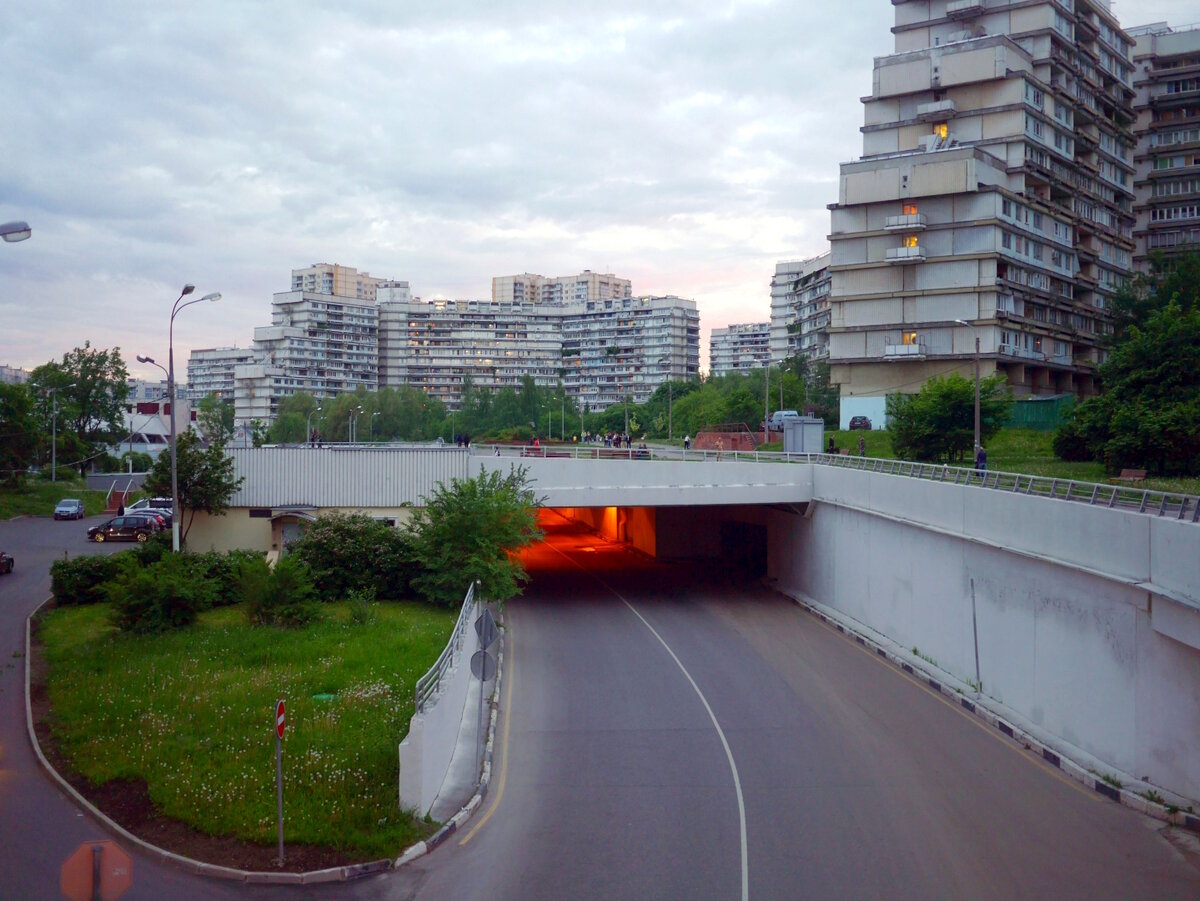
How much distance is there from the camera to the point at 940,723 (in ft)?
65.7

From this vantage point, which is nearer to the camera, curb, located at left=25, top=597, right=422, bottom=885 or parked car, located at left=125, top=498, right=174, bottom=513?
curb, located at left=25, top=597, right=422, bottom=885

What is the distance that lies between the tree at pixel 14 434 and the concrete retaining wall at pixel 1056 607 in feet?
194

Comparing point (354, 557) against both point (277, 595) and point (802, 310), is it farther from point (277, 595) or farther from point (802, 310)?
point (802, 310)

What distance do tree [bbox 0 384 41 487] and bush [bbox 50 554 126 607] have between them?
41403 mm

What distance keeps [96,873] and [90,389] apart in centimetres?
9231

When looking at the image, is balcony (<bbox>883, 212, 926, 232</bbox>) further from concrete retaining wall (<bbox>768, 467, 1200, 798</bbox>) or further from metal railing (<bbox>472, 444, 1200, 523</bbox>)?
concrete retaining wall (<bbox>768, 467, 1200, 798</bbox>)

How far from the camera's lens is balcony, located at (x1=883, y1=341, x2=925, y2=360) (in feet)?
213

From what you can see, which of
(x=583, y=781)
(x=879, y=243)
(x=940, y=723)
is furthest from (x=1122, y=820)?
(x=879, y=243)

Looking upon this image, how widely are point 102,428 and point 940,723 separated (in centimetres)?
9910

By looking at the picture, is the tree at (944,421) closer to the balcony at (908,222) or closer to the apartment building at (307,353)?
the balcony at (908,222)

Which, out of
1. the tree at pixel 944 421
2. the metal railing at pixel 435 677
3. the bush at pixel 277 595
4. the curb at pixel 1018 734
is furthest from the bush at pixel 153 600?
the tree at pixel 944 421

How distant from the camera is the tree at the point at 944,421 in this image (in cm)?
4288

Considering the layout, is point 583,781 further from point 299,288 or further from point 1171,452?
point 299,288

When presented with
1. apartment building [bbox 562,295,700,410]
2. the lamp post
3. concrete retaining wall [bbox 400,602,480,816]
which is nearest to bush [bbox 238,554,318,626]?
concrete retaining wall [bbox 400,602,480,816]
